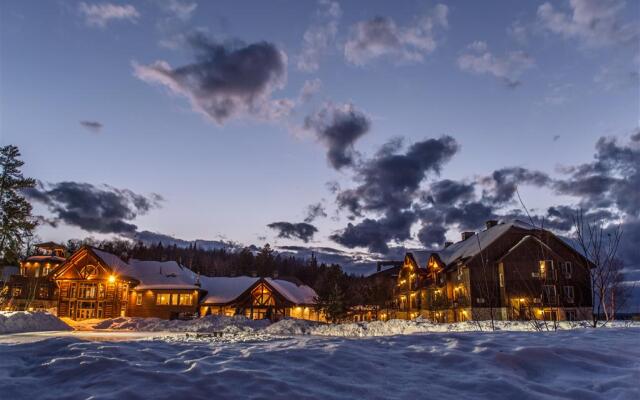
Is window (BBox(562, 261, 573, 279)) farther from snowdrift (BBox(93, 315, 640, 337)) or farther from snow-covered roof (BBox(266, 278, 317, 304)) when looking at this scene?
snow-covered roof (BBox(266, 278, 317, 304))

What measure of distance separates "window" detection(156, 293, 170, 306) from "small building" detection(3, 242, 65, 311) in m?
17.8

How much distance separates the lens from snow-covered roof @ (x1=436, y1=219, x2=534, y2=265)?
Result: 143 feet

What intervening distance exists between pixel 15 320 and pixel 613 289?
29.0 meters

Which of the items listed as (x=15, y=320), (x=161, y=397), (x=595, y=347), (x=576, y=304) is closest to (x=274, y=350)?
(x=161, y=397)

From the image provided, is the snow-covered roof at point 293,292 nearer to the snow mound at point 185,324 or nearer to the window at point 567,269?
the snow mound at point 185,324

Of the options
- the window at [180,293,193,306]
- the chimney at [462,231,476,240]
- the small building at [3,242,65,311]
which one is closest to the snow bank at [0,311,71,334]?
the window at [180,293,193,306]

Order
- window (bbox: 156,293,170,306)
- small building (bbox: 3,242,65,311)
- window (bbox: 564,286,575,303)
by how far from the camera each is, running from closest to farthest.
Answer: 1. window (bbox: 564,286,575,303)
2. window (bbox: 156,293,170,306)
3. small building (bbox: 3,242,65,311)

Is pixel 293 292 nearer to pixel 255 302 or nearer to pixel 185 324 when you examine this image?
pixel 255 302

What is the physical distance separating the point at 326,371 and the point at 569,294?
42.2 metres

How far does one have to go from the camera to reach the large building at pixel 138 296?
4997cm

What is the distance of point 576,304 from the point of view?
39.8m

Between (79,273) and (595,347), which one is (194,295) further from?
(595,347)

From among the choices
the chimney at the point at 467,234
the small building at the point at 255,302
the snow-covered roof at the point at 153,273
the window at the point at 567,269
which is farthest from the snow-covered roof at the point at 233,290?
the window at the point at 567,269

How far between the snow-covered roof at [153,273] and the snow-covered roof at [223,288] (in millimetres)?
2241
